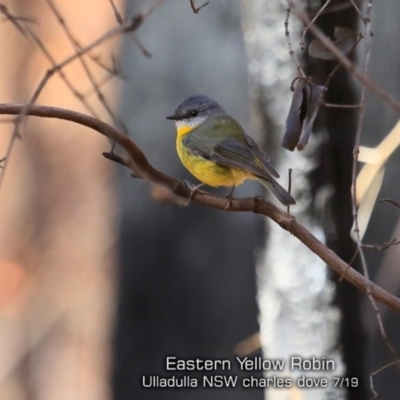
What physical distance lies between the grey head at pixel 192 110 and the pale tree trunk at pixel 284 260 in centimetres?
26

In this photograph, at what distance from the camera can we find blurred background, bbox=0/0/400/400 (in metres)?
3.12

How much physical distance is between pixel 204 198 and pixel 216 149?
833 millimetres

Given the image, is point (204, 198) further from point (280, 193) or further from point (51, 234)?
point (51, 234)

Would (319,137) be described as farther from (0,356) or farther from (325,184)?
(0,356)

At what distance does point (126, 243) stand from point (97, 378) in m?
1.37

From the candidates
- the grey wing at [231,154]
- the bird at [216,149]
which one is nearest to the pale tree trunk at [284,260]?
the bird at [216,149]

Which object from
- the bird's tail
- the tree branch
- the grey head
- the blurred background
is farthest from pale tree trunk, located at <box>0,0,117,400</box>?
the tree branch

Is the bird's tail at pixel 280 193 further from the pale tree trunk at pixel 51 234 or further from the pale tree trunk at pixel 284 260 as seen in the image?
the pale tree trunk at pixel 51 234

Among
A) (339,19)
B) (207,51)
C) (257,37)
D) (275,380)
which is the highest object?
(207,51)

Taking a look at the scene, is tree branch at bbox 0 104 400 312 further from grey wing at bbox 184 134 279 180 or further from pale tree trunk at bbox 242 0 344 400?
pale tree trunk at bbox 242 0 344 400

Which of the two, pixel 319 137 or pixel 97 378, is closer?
pixel 319 137

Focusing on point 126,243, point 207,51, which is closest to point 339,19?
point 207,51

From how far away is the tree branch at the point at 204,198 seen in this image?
5.66ft

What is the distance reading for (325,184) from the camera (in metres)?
3.10
